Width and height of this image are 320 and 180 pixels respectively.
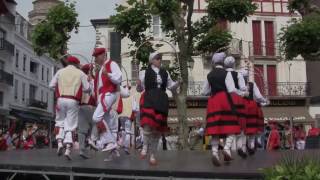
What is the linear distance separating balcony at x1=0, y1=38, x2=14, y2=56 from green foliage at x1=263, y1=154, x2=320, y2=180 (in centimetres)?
4397

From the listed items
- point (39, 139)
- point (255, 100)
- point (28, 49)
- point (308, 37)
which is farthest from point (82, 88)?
point (28, 49)

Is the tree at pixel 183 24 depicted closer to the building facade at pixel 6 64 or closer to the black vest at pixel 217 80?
the black vest at pixel 217 80

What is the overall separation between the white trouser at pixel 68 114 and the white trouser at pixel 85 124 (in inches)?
16.9

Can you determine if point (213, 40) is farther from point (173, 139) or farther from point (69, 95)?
point (69, 95)

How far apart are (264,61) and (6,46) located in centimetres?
2414

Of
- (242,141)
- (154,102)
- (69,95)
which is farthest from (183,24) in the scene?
(154,102)

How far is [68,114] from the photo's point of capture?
30.5 feet

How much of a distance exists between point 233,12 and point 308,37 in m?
2.54

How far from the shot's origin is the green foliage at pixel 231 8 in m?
15.3

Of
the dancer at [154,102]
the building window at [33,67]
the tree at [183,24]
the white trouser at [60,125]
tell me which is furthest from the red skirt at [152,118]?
the building window at [33,67]

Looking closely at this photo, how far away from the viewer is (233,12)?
1539 centimetres

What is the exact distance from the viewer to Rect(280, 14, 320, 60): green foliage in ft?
45.1

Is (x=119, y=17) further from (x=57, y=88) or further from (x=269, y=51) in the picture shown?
(x=269, y=51)

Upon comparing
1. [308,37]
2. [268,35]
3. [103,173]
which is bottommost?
[103,173]
